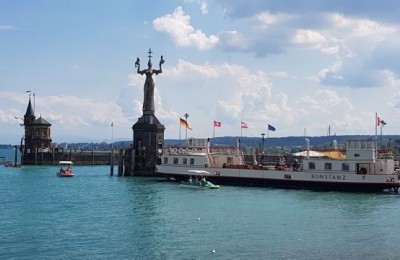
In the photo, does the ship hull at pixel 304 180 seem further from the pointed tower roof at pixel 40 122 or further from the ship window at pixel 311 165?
the pointed tower roof at pixel 40 122

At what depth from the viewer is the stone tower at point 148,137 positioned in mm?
105500

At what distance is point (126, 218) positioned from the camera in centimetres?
4975

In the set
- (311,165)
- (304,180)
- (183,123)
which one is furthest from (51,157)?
(311,165)

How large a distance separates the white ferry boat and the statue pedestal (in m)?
14.1

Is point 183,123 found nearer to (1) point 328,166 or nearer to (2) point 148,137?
(2) point 148,137

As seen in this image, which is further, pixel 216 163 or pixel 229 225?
pixel 216 163

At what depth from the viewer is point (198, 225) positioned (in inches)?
1794

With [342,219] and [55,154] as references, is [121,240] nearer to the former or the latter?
[342,219]

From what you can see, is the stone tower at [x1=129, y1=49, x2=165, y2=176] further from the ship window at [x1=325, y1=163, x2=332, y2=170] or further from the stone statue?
the ship window at [x1=325, y1=163, x2=332, y2=170]

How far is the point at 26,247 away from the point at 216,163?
2243 inches

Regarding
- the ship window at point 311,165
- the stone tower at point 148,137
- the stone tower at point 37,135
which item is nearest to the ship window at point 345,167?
the ship window at point 311,165

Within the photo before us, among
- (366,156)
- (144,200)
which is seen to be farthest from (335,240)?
(366,156)

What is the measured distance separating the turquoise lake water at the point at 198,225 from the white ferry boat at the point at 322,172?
3616 millimetres

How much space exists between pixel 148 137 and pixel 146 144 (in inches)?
50.1
